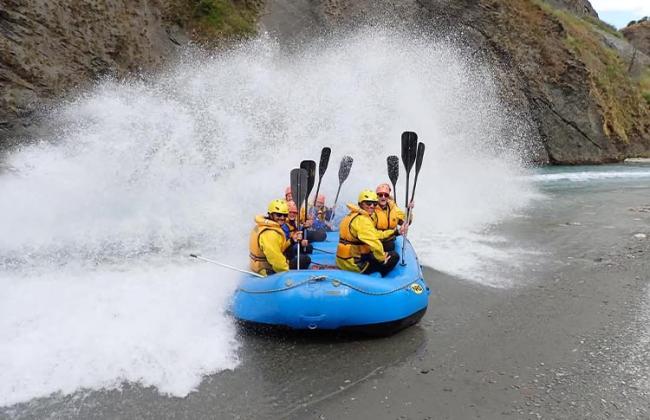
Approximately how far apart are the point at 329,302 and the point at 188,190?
20.8 ft

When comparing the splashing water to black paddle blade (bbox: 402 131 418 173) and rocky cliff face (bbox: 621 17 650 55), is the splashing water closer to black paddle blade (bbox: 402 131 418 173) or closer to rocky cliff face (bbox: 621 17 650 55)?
black paddle blade (bbox: 402 131 418 173)

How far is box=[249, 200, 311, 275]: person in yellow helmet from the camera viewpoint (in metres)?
5.89

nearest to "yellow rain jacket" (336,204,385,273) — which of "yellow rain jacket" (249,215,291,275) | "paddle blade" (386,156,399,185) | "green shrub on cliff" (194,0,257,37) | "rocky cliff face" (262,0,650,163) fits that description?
"yellow rain jacket" (249,215,291,275)

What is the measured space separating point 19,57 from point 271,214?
796cm

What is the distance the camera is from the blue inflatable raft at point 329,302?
5.36 metres

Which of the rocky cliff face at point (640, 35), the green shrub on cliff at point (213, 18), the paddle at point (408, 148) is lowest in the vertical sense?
the paddle at point (408, 148)

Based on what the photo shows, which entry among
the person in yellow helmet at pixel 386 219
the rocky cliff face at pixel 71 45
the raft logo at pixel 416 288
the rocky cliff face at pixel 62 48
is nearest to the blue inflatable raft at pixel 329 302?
the raft logo at pixel 416 288

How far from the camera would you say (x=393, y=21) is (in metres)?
21.1

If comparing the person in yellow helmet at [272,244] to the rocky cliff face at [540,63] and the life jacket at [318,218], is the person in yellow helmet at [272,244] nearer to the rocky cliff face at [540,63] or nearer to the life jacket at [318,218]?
the life jacket at [318,218]

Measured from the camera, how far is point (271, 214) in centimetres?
610

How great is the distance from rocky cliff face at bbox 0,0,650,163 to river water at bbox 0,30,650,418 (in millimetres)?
790

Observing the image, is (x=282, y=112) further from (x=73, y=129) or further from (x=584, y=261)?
(x=584, y=261)

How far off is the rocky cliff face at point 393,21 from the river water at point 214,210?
31.1 inches

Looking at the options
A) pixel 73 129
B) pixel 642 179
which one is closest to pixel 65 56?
pixel 73 129
